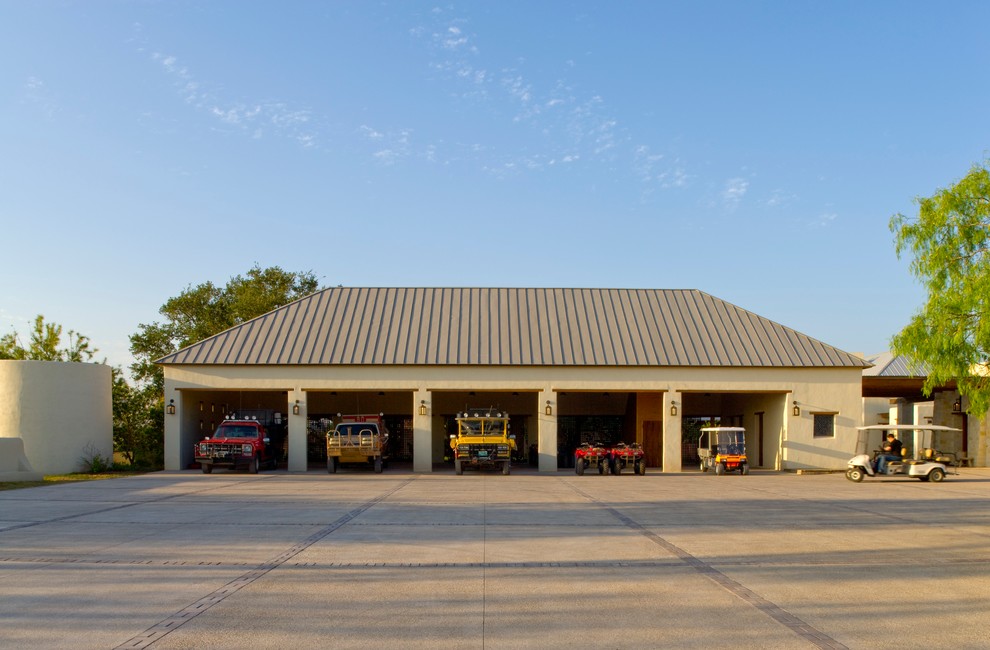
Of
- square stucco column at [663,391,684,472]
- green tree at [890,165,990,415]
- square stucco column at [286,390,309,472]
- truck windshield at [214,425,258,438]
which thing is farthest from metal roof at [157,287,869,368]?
green tree at [890,165,990,415]

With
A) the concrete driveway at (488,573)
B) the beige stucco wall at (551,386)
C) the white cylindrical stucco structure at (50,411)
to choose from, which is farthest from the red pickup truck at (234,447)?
the concrete driveway at (488,573)

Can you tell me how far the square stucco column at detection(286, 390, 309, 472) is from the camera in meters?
31.4

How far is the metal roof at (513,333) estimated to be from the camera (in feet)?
104

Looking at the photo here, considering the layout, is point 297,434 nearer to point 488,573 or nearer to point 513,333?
point 513,333

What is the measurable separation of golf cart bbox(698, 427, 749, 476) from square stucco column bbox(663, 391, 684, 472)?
99cm

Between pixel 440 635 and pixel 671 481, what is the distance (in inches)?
806

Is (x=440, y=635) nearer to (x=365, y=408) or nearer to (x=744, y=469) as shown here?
(x=744, y=469)

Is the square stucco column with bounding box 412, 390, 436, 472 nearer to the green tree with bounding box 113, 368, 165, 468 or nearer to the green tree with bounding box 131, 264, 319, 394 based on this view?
the green tree with bounding box 113, 368, 165, 468

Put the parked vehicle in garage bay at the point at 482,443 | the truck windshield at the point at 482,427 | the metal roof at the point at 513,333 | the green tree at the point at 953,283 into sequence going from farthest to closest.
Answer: the metal roof at the point at 513,333 → the truck windshield at the point at 482,427 → the parked vehicle in garage bay at the point at 482,443 → the green tree at the point at 953,283

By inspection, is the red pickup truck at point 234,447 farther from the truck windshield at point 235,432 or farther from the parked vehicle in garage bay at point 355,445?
the parked vehicle in garage bay at point 355,445

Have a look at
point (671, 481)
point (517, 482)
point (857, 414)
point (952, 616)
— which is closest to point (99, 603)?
point (952, 616)

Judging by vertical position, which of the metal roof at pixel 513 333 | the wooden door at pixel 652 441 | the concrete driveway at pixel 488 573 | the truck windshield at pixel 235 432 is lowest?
the wooden door at pixel 652 441

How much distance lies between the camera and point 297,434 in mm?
31594

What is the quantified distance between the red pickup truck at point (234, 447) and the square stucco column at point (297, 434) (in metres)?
1.08
